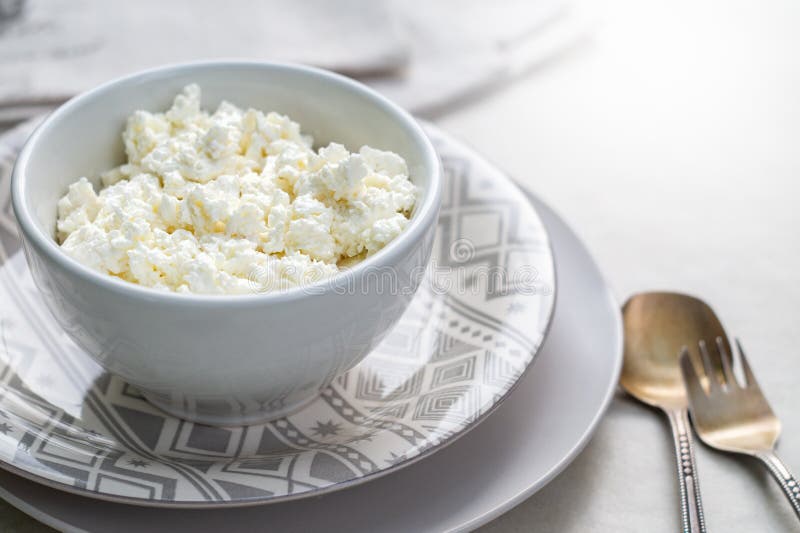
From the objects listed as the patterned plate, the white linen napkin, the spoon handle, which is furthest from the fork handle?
the white linen napkin

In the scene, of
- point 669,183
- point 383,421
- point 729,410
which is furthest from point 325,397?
point 669,183

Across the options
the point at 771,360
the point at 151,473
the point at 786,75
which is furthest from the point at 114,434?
the point at 786,75

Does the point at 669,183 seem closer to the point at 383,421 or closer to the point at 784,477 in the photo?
the point at 784,477

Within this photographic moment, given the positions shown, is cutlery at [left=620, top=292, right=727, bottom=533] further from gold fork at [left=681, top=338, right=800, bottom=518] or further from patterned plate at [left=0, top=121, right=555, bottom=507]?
patterned plate at [left=0, top=121, right=555, bottom=507]

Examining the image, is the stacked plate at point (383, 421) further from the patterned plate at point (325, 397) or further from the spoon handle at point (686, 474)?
the spoon handle at point (686, 474)

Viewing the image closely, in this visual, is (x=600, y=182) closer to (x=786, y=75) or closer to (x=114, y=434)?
(x=786, y=75)

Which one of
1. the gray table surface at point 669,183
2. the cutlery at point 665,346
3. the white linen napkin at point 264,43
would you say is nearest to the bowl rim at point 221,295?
the gray table surface at point 669,183
